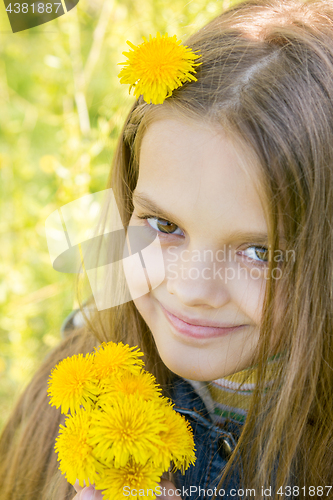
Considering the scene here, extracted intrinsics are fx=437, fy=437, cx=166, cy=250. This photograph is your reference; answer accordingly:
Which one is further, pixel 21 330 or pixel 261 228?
pixel 21 330

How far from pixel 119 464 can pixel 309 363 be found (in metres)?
0.42

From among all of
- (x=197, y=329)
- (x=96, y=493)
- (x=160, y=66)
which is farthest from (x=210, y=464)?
(x=160, y=66)

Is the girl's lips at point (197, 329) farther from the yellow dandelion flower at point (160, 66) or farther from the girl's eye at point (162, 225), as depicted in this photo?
the yellow dandelion flower at point (160, 66)

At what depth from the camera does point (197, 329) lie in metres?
0.83

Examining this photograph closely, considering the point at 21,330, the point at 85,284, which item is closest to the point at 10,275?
the point at 21,330

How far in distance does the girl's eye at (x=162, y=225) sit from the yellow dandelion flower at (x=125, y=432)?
41 cm

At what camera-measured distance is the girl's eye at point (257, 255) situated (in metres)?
0.76

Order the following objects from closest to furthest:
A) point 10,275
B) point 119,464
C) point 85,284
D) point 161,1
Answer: point 119,464
point 85,284
point 161,1
point 10,275

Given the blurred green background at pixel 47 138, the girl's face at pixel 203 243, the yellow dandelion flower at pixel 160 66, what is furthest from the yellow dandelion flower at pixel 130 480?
the blurred green background at pixel 47 138

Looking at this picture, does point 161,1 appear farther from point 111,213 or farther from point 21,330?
point 21,330

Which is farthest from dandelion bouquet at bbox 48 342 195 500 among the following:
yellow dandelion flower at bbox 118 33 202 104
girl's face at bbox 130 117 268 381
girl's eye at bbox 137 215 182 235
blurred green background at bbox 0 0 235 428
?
blurred green background at bbox 0 0 235 428

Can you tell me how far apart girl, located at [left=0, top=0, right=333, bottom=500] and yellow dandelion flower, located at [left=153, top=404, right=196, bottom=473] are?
11 cm

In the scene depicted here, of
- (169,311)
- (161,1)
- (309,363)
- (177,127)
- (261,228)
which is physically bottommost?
(309,363)

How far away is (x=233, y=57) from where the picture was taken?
777 mm
